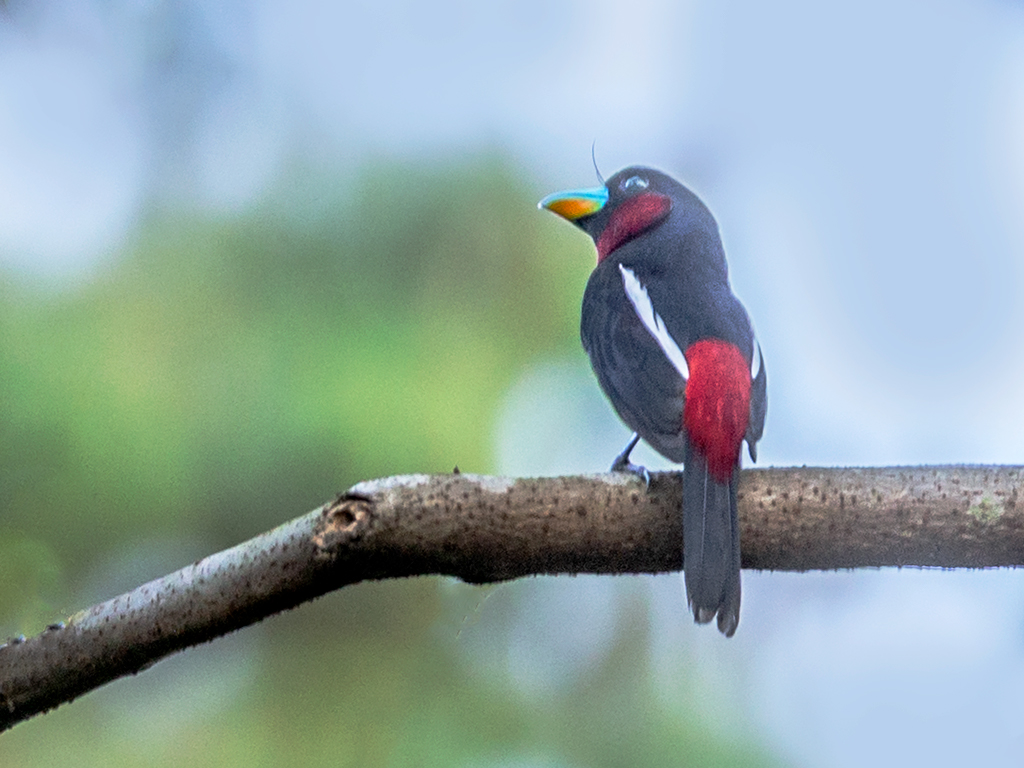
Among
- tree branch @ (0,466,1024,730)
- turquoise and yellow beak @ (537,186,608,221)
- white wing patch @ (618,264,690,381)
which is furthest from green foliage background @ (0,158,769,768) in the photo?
tree branch @ (0,466,1024,730)

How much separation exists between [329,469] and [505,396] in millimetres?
397

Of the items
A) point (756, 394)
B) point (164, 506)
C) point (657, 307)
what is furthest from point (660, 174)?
point (164, 506)

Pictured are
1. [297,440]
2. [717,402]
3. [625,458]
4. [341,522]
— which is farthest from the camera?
[297,440]

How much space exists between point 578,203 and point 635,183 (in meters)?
0.10

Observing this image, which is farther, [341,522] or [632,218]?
[632,218]

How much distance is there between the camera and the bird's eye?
180 cm

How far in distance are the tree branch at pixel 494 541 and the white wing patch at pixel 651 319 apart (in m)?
0.21

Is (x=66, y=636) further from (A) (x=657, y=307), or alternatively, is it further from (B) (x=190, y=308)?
(B) (x=190, y=308)

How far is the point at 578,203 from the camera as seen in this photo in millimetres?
1833

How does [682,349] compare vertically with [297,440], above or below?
above

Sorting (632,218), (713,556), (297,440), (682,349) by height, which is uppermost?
(632,218)

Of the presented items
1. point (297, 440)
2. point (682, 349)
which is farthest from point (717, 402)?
point (297, 440)

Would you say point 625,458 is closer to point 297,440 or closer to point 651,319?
point 651,319

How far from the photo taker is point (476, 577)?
1.22 m
